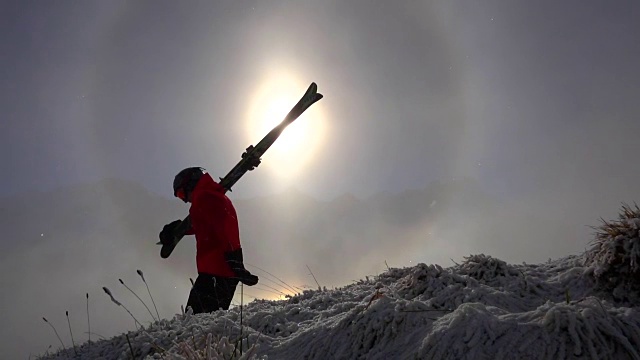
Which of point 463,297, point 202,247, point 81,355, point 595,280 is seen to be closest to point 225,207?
point 202,247

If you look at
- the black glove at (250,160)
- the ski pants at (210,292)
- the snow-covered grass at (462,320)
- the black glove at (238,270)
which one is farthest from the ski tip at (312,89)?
the snow-covered grass at (462,320)

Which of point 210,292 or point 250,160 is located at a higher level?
point 250,160

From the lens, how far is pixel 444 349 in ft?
6.92

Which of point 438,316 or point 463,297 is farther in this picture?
point 463,297

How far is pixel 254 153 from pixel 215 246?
3595 mm

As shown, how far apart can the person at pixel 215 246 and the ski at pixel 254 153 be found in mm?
1998

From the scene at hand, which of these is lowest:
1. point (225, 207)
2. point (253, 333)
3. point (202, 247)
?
point (253, 333)

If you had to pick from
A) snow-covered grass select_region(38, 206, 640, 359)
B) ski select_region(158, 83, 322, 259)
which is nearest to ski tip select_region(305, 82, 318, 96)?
ski select_region(158, 83, 322, 259)

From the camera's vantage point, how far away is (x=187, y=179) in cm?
802

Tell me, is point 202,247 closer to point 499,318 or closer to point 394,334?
point 394,334

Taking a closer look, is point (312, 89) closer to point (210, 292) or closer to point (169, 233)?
point (169, 233)

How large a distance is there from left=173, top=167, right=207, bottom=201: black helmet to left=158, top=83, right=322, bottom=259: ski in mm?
1483

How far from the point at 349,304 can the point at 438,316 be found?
1075 mm

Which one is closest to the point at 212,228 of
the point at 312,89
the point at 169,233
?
the point at 169,233
